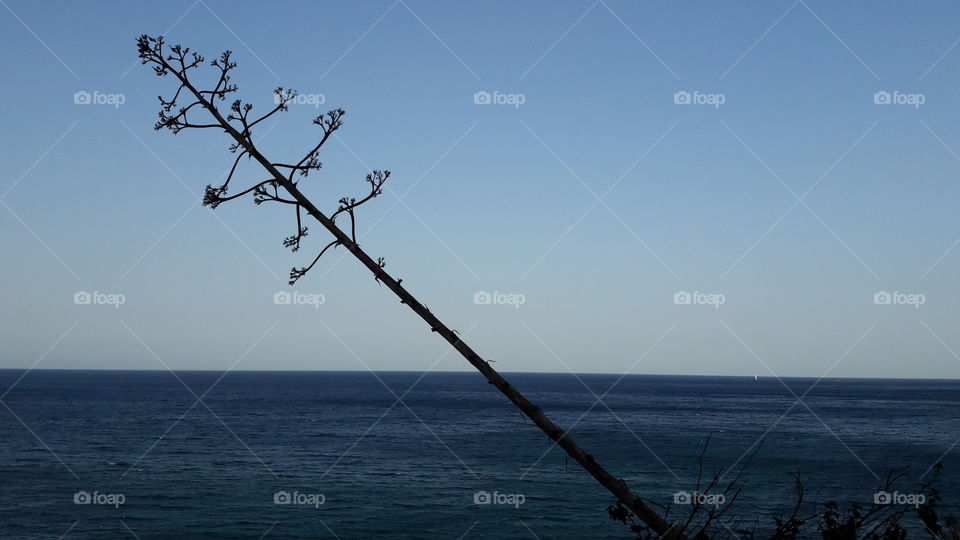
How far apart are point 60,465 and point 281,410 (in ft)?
207

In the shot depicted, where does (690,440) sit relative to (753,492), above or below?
above

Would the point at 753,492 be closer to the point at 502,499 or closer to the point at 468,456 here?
the point at 502,499

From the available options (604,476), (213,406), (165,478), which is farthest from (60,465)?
(213,406)

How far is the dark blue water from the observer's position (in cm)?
4031

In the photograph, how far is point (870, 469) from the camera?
59.2 meters
